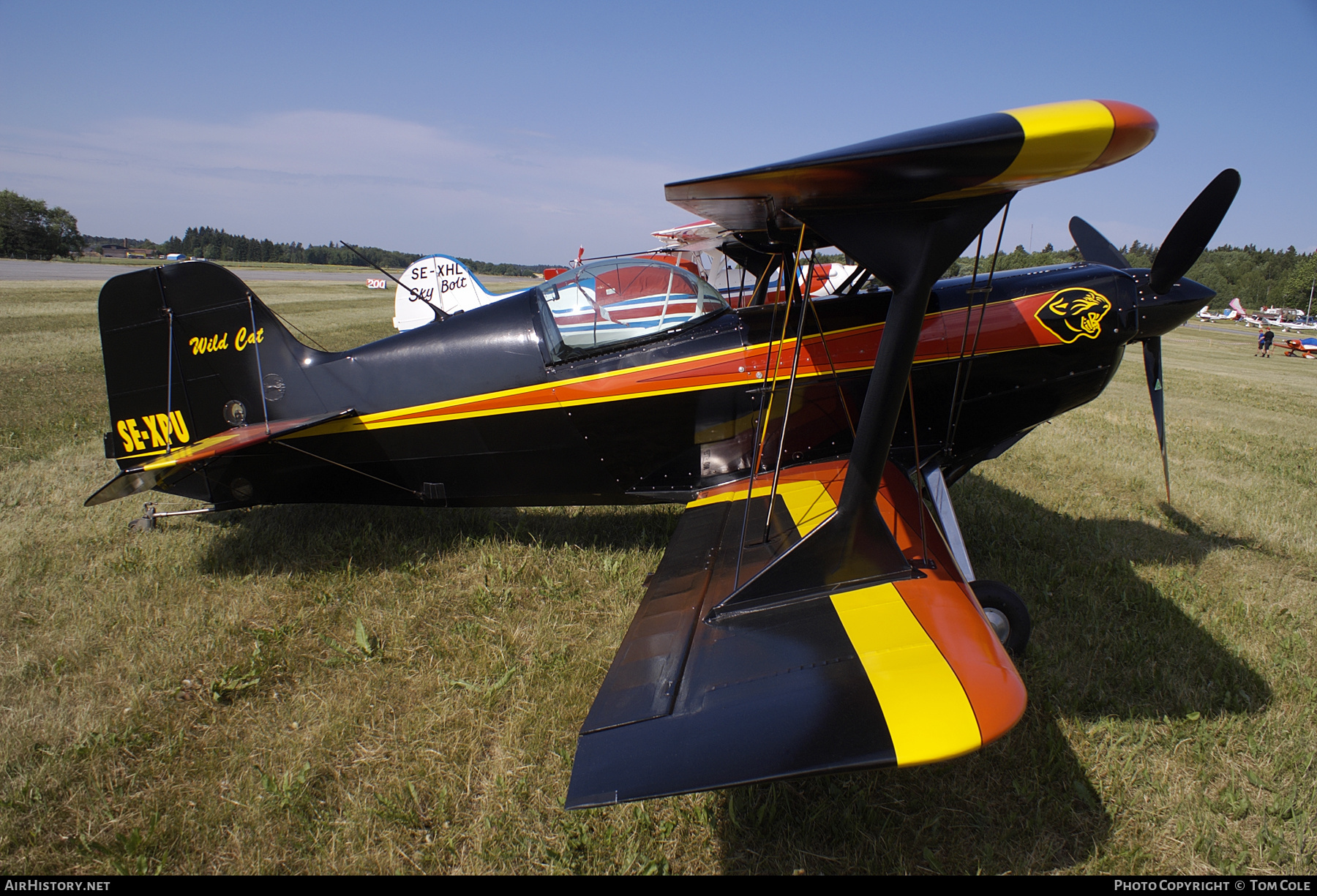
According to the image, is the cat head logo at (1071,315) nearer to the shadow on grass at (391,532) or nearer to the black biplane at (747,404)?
the black biplane at (747,404)

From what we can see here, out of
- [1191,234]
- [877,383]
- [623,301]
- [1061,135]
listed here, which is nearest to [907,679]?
[877,383]

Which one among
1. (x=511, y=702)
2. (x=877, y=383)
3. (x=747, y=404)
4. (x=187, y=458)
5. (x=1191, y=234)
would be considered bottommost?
(x=511, y=702)

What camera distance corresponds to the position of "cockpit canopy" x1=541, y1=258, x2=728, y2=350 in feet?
14.1

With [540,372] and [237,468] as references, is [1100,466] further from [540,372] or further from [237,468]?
[237,468]

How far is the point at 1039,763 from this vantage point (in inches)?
120

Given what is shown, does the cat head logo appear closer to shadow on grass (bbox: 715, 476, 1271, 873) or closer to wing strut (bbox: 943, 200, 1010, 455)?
wing strut (bbox: 943, 200, 1010, 455)

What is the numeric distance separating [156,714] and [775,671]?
10.1 ft

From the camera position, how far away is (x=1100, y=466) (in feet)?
24.7

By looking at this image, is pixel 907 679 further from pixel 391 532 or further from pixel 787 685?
pixel 391 532

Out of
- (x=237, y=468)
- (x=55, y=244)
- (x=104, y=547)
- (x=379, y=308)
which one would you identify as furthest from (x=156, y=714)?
(x=55, y=244)

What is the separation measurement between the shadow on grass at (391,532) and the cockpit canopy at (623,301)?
1.79m

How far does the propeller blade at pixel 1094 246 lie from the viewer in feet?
18.0

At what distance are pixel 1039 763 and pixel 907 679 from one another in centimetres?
124

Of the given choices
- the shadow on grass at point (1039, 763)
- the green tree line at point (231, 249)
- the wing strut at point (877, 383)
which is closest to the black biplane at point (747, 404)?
the wing strut at point (877, 383)
